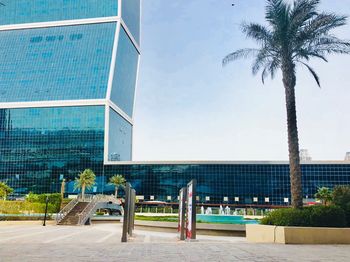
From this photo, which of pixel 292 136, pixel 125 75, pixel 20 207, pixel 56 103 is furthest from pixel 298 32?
pixel 125 75

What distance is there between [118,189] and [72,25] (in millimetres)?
55428

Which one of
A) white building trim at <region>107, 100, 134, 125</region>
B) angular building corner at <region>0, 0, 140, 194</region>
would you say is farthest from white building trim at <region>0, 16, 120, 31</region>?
white building trim at <region>107, 100, 134, 125</region>

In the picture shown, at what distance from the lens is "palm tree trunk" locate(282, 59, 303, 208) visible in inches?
786

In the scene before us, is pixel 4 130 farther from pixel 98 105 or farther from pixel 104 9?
pixel 104 9

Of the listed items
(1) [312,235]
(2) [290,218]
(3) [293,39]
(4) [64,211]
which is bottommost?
(4) [64,211]

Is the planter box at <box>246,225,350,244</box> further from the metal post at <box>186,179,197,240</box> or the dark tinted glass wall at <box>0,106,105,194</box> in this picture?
the dark tinted glass wall at <box>0,106,105,194</box>

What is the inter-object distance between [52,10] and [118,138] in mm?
47953

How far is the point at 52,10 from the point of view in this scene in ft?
413

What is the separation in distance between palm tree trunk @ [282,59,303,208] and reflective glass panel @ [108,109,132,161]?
305 ft

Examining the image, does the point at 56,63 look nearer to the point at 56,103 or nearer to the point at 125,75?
the point at 56,103

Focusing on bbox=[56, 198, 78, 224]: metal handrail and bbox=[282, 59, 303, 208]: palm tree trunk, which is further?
bbox=[56, 198, 78, 224]: metal handrail

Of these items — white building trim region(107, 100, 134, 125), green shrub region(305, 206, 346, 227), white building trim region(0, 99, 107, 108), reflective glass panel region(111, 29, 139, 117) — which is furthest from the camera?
reflective glass panel region(111, 29, 139, 117)

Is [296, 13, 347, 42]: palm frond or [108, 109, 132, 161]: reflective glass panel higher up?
[108, 109, 132, 161]: reflective glass panel

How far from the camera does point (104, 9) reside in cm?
12194
